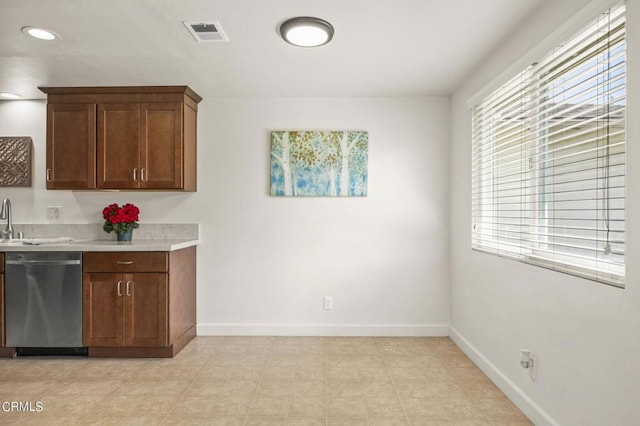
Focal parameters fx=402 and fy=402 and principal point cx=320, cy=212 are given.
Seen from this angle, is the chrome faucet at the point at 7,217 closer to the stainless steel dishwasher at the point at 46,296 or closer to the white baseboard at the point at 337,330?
the stainless steel dishwasher at the point at 46,296

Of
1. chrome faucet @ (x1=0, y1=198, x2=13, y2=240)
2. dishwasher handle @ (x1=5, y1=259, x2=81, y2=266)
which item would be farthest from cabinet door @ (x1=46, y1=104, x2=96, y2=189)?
dishwasher handle @ (x1=5, y1=259, x2=81, y2=266)

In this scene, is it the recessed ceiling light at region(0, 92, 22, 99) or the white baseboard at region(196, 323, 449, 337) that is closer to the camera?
the recessed ceiling light at region(0, 92, 22, 99)

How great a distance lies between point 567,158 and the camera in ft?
6.57

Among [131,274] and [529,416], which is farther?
[131,274]

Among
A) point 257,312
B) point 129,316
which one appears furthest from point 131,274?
point 257,312

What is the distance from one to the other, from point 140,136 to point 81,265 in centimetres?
121

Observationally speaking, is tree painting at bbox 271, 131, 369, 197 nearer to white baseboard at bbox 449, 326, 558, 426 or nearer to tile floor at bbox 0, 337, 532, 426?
tile floor at bbox 0, 337, 532, 426

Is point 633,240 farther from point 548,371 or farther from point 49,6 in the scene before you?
point 49,6

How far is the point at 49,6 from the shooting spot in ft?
7.18

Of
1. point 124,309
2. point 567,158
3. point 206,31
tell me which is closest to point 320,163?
point 206,31

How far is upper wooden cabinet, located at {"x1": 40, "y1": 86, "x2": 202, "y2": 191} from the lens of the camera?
3.59 m

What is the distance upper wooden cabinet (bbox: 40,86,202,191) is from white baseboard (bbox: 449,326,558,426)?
281 cm

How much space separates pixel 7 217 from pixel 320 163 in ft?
9.86

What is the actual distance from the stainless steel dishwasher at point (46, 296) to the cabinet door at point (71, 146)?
733 mm
